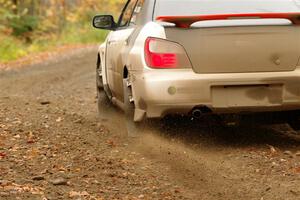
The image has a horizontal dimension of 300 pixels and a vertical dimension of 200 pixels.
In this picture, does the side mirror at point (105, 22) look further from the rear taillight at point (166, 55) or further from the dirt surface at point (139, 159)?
the rear taillight at point (166, 55)

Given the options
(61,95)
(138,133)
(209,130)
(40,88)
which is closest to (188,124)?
(209,130)

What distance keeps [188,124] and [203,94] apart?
1.23 meters

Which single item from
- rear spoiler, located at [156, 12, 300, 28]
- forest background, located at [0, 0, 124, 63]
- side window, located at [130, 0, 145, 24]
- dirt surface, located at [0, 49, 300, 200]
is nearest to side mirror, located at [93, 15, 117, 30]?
side window, located at [130, 0, 145, 24]

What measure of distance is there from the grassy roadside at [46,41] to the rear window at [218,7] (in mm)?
16095

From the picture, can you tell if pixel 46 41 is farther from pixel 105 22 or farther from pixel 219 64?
pixel 219 64

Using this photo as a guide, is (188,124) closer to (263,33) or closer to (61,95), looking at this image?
(263,33)

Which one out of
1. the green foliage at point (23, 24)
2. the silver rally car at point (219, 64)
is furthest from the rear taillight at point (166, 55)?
the green foliage at point (23, 24)

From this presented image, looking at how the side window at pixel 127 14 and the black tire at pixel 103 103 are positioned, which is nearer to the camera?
the side window at pixel 127 14

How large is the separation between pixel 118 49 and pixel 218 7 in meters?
1.26

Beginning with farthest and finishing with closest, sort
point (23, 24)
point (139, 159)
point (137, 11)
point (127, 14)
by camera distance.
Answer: point (23, 24)
point (127, 14)
point (137, 11)
point (139, 159)

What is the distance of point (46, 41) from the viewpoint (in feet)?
98.9

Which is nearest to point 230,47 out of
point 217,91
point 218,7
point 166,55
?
point 217,91

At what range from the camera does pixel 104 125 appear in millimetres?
8234

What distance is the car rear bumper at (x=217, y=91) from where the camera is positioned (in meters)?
6.13
